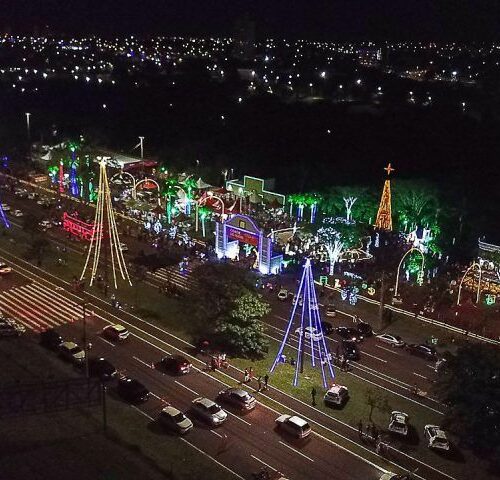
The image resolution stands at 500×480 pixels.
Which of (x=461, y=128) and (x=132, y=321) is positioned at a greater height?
(x=461, y=128)

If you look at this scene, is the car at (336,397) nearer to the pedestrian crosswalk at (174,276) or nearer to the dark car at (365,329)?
the dark car at (365,329)

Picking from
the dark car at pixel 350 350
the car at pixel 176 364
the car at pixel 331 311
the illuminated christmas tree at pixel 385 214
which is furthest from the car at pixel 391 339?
the illuminated christmas tree at pixel 385 214

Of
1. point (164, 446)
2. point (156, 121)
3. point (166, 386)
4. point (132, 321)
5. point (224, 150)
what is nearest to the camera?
point (164, 446)

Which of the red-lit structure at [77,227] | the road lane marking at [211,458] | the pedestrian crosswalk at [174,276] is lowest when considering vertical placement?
the road lane marking at [211,458]

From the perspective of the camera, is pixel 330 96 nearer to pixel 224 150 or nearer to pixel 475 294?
pixel 224 150

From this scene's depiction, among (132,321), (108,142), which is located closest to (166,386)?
(132,321)

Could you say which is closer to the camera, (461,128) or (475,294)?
(475,294)

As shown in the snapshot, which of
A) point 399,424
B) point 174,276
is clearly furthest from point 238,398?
point 174,276
